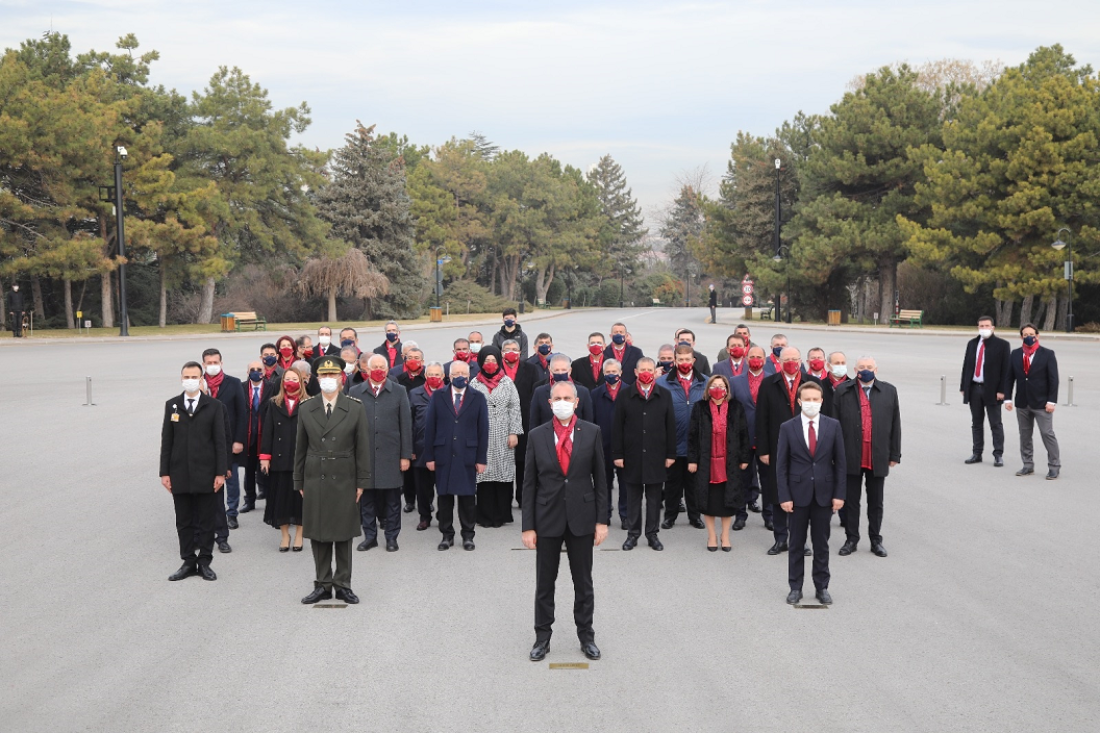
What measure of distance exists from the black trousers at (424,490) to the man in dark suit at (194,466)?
2.36 m

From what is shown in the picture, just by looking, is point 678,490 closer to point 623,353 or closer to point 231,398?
point 623,353

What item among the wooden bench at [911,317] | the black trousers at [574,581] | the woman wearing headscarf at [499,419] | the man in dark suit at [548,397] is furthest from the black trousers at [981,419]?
the wooden bench at [911,317]

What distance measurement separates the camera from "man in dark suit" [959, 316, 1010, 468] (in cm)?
1395

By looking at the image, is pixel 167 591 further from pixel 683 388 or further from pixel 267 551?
pixel 683 388

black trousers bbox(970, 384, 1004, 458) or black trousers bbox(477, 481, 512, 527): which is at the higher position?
black trousers bbox(970, 384, 1004, 458)

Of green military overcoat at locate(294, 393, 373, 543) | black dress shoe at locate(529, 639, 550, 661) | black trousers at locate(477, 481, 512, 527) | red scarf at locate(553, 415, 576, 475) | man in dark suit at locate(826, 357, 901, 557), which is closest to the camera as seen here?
black dress shoe at locate(529, 639, 550, 661)

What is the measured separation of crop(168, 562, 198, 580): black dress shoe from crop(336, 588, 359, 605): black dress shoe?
1.62 metres

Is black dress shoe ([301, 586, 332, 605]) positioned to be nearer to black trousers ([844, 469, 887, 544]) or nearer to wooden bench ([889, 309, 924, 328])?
black trousers ([844, 469, 887, 544])

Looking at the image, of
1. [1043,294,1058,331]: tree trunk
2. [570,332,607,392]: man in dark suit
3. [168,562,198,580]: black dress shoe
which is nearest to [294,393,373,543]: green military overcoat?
[168,562,198,580]: black dress shoe

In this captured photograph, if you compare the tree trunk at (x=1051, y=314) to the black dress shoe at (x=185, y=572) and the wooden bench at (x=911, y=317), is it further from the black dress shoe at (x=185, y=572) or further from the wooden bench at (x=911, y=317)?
the black dress shoe at (x=185, y=572)

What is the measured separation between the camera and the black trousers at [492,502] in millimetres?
10852

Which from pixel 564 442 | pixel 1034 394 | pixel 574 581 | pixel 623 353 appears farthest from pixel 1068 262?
pixel 574 581

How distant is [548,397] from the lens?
10258 mm

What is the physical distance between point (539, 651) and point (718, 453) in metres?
3.63
